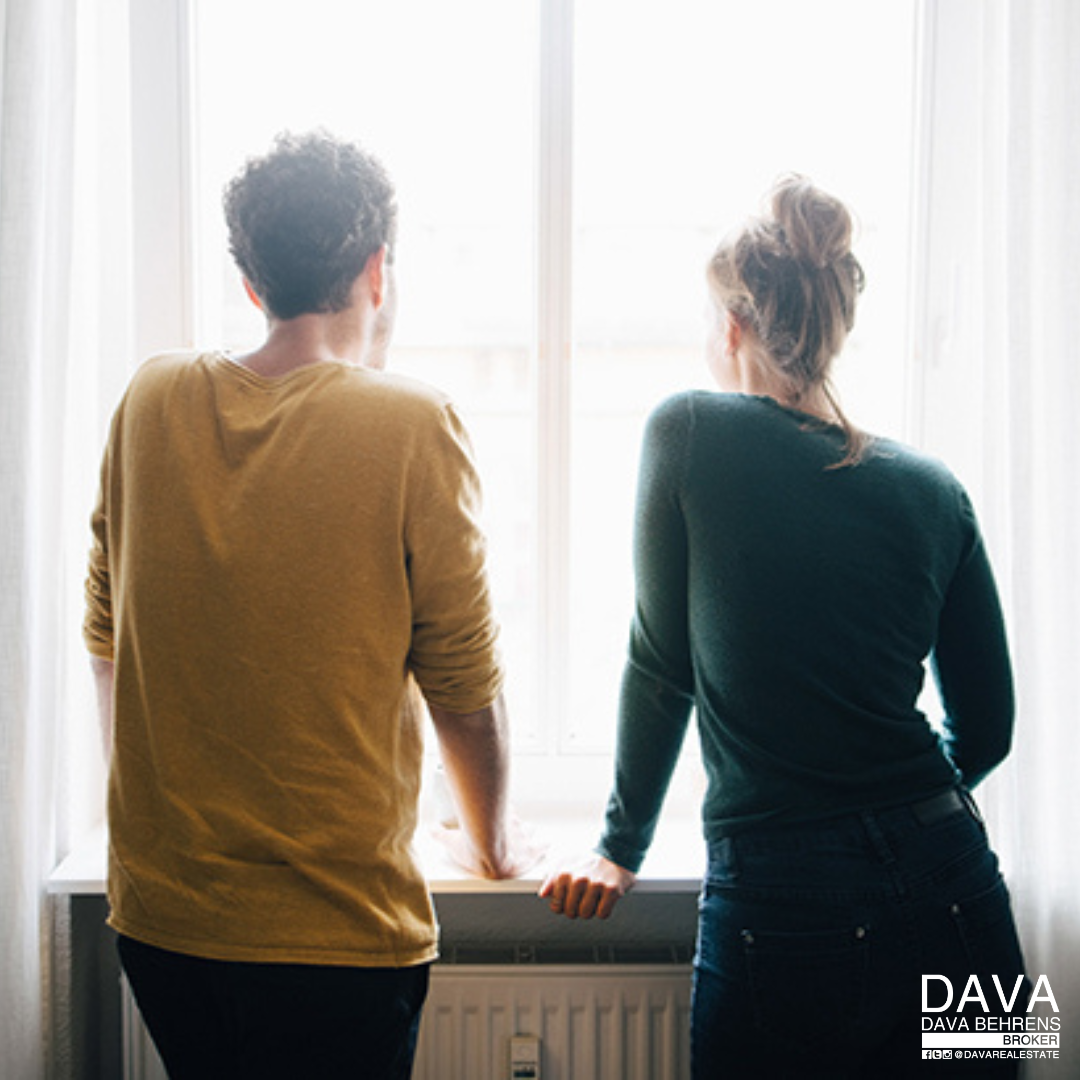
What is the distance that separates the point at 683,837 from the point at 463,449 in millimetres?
886

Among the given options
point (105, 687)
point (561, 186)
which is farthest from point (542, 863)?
point (561, 186)

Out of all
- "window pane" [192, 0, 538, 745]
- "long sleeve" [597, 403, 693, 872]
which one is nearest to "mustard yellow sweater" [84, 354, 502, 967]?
"long sleeve" [597, 403, 693, 872]

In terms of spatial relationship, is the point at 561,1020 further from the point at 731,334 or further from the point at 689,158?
the point at 689,158

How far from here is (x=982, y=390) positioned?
1511mm

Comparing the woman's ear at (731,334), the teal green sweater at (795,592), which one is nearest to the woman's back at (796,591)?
the teal green sweater at (795,592)

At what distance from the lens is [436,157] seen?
70.1 inches

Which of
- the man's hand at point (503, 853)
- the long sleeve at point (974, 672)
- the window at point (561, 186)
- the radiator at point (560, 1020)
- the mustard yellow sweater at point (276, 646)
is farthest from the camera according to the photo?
the window at point (561, 186)

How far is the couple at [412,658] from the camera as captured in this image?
96cm

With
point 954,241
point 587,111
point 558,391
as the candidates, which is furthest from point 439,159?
point 954,241

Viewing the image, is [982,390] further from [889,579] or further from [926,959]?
[926,959]

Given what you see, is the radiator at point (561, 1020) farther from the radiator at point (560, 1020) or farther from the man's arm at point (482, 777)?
the man's arm at point (482, 777)

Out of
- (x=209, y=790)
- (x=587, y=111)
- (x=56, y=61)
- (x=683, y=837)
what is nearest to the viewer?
(x=209, y=790)

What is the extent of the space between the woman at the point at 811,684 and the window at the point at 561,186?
2.05 ft

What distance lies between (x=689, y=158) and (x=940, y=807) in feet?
Result: 3.86
